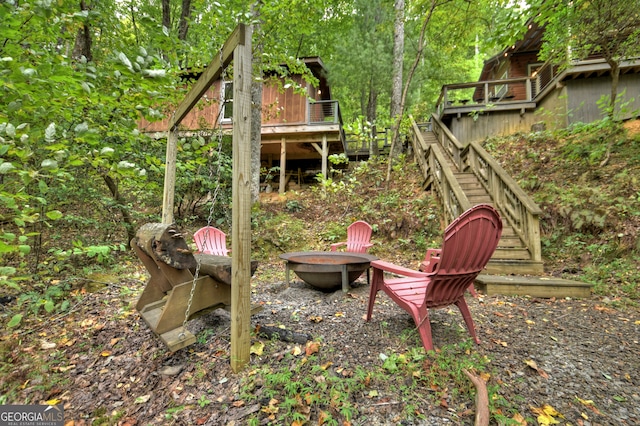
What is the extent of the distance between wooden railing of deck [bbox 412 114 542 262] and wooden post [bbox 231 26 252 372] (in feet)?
14.6

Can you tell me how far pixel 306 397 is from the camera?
5.69 feet

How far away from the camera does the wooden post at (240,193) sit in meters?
1.94

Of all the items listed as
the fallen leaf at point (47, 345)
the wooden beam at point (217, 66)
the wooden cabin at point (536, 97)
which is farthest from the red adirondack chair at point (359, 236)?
the wooden cabin at point (536, 97)

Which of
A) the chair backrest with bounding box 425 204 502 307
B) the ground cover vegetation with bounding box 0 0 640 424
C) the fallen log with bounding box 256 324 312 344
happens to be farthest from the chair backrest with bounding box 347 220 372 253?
the fallen log with bounding box 256 324 312 344

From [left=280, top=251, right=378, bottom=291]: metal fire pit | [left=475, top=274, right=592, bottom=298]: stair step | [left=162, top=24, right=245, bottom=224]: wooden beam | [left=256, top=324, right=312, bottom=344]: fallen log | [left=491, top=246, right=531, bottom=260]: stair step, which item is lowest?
[left=256, top=324, right=312, bottom=344]: fallen log

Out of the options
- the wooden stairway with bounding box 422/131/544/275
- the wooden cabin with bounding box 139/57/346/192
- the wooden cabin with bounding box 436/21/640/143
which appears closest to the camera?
the wooden stairway with bounding box 422/131/544/275

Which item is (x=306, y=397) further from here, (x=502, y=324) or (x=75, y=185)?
(x=75, y=185)

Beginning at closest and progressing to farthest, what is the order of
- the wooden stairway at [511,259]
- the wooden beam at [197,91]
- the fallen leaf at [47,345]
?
the wooden beam at [197,91] → the fallen leaf at [47,345] → the wooden stairway at [511,259]

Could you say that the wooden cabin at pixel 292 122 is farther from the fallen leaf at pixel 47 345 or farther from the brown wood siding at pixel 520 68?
the brown wood siding at pixel 520 68

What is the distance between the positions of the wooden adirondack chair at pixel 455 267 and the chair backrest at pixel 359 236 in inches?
110

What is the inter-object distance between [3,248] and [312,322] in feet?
7.33

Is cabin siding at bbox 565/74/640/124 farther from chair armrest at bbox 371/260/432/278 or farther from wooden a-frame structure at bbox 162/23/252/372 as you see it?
wooden a-frame structure at bbox 162/23/252/372

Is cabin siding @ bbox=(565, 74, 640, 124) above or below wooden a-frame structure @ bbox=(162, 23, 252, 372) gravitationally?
above

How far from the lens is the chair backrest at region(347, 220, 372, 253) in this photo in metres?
5.36
